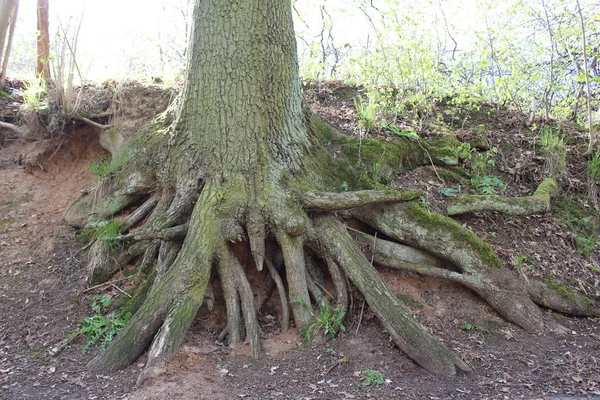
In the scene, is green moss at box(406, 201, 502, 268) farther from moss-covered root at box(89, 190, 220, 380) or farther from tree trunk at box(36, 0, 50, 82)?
tree trunk at box(36, 0, 50, 82)

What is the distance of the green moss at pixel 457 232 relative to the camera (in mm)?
4754

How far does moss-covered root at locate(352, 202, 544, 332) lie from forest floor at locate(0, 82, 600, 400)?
5.9 inches

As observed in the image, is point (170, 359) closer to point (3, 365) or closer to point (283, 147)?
point (3, 365)

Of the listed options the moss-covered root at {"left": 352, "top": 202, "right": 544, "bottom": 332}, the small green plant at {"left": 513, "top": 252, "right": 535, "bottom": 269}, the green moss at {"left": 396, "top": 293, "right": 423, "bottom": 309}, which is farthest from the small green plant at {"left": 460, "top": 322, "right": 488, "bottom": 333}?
the small green plant at {"left": 513, "top": 252, "right": 535, "bottom": 269}

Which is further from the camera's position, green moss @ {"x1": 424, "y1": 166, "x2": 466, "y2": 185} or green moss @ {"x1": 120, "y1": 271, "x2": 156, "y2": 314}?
green moss @ {"x1": 424, "y1": 166, "x2": 466, "y2": 185}

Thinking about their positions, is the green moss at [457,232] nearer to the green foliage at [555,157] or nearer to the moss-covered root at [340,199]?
the moss-covered root at [340,199]

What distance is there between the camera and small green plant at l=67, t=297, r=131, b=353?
4.26 meters

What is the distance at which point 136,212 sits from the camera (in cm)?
549

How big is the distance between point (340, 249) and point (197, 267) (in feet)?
4.70

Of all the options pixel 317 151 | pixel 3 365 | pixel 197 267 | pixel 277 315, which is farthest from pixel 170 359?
pixel 317 151

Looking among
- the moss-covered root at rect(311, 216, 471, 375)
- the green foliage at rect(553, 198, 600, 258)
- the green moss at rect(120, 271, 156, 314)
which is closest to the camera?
the moss-covered root at rect(311, 216, 471, 375)

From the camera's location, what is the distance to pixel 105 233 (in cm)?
513

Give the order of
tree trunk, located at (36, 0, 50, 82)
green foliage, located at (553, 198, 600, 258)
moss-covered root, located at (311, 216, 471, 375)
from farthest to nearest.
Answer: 1. tree trunk, located at (36, 0, 50, 82)
2. green foliage, located at (553, 198, 600, 258)
3. moss-covered root, located at (311, 216, 471, 375)

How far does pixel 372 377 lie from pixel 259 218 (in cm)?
183
